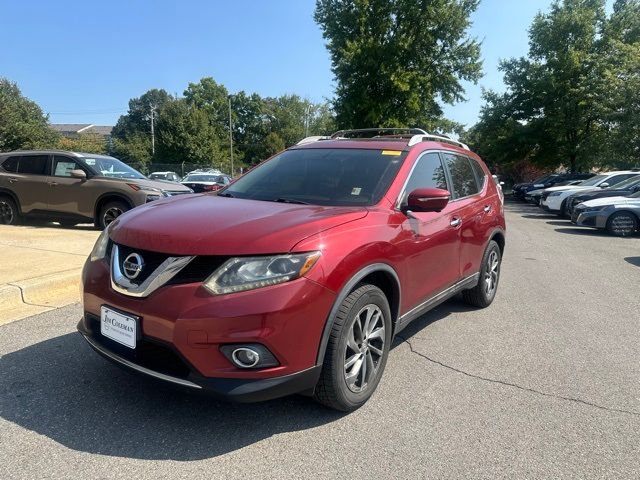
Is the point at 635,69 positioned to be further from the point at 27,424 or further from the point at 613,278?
the point at 27,424

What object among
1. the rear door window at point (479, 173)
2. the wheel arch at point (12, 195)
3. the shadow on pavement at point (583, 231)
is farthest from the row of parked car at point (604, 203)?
the wheel arch at point (12, 195)

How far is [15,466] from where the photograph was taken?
94.3 inches

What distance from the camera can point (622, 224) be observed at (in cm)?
1283

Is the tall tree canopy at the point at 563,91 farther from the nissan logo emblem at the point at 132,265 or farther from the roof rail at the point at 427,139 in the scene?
the nissan logo emblem at the point at 132,265

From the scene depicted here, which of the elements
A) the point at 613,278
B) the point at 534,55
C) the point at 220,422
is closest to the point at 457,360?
the point at 220,422

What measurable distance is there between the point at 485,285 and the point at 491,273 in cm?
22

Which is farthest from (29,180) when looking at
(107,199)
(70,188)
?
(107,199)

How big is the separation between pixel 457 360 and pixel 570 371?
33.2 inches

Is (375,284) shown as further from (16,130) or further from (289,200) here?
(16,130)

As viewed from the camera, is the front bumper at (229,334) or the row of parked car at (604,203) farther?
the row of parked car at (604,203)

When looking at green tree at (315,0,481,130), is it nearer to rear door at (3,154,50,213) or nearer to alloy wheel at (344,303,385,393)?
rear door at (3,154,50,213)

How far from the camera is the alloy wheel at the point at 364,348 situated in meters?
2.95

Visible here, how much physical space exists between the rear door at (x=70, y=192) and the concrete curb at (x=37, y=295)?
4.81 meters

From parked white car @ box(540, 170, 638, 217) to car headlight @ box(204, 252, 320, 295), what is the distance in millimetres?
17580
